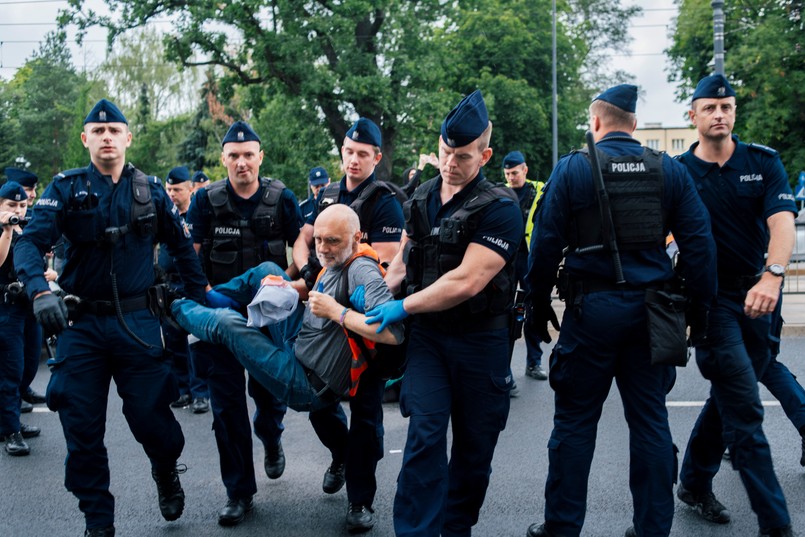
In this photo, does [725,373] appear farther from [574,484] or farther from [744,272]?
[574,484]

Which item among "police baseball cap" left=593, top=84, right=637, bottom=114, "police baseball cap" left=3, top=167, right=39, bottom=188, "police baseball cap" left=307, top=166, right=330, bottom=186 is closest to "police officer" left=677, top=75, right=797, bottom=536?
"police baseball cap" left=593, top=84, right=637, bottom=114

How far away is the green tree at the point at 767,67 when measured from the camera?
29.0 meters

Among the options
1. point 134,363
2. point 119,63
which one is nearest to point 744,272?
point 134,363

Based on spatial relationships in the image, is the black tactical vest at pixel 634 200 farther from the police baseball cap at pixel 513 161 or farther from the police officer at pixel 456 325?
the police baseball cap at pixel 513 161

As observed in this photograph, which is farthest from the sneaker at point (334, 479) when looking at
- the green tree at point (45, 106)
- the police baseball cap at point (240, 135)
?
the green tree at point (45, 106)

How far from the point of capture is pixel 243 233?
17.1ft

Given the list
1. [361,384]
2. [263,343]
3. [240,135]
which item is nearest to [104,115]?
[240,135]

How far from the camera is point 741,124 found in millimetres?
31219

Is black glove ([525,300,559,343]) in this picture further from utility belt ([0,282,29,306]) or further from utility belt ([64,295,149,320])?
utility belt ([0,282,29,306])

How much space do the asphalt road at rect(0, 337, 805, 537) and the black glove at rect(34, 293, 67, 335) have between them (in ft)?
4.11

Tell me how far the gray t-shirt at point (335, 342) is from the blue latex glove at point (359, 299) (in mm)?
20

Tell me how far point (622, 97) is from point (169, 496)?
3139 mm

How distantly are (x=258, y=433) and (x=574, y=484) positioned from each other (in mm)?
2157

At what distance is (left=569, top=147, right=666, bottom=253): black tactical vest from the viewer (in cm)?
377
